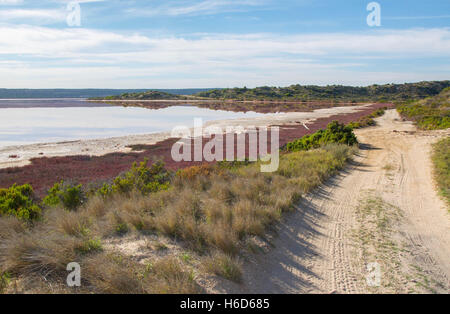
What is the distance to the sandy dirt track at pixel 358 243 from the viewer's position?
16.9ft

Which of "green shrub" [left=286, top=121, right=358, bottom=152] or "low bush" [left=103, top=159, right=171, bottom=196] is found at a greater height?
"green shrub" [left=286, top=121, right=358, bottom=152]

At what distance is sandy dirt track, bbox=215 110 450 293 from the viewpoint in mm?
5145

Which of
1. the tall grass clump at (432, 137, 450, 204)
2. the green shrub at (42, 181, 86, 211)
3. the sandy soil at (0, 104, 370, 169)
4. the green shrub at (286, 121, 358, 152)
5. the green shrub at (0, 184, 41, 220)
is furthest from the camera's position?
the sandy soil at (0, 104, 370, 169)

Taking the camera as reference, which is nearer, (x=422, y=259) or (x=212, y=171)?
(x=422, y=259)

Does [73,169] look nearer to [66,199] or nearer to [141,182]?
[141,182]

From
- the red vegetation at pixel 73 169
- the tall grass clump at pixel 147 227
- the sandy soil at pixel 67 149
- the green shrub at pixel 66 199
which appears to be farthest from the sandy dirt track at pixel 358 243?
the sandy soil at pixel 67 149

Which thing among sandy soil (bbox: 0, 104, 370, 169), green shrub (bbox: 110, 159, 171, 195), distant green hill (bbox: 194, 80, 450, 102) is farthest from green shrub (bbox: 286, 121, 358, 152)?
distant green hill (bbox: 194, 80, 450, 102)

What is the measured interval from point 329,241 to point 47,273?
5.45 meters

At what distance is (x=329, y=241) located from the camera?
22.4ft

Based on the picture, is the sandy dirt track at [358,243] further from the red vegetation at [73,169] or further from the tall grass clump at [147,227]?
the red vegetation at [73,169]

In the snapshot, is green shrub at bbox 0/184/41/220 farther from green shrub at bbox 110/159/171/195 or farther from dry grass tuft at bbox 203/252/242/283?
dry grass tuft at bbox 203/252/242/283
